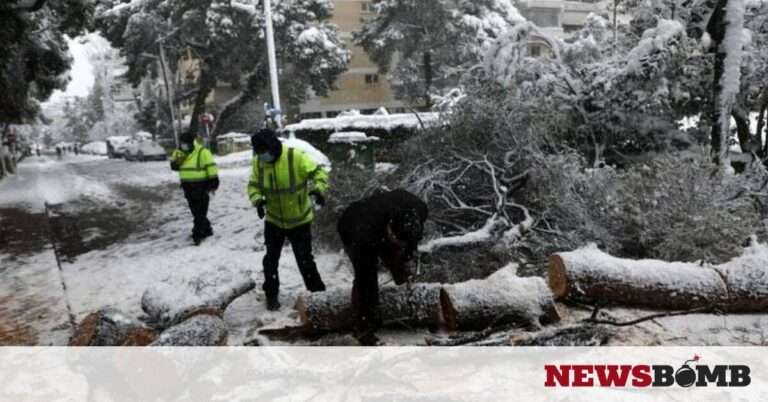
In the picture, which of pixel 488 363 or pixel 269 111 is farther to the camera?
pixel 269 111

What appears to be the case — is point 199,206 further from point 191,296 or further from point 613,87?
point 613,87

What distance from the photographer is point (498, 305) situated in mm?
3932

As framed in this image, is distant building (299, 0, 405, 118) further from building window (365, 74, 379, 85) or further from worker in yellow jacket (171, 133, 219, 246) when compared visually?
worker in yellow jacket (171, 133, 219, 246)

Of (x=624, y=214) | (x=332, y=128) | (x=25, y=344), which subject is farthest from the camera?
(x=332, y=128)

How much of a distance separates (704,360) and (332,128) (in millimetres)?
8641

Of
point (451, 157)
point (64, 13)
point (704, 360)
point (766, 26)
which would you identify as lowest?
point (704, 360)

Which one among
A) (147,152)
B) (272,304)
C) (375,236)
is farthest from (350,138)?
(147,152)

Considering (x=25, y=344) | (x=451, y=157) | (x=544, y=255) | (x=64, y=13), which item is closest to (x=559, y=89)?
(x=451, y=157)

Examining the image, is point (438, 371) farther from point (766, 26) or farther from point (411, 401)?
point (766, 26)

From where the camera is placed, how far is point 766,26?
9.80 metres

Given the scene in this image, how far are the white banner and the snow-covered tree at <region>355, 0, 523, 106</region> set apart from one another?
19.2 m

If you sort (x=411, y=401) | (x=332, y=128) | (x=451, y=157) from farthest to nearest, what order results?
(x=332, y=128), (x=451, y=157), (x=411, y=401)

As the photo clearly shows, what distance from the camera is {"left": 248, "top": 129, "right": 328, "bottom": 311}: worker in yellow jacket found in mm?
4520

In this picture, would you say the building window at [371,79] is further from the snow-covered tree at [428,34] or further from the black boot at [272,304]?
the black boot at [272,304]
